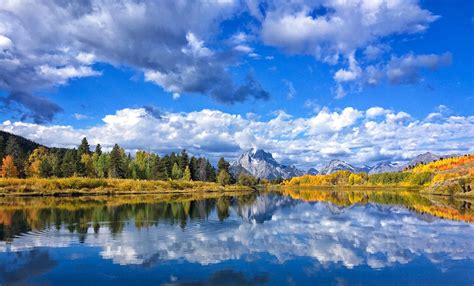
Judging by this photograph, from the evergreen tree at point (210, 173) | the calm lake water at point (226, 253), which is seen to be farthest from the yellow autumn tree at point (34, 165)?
the calm lake water at point (226, 253)

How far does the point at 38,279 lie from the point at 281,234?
64.8 ft

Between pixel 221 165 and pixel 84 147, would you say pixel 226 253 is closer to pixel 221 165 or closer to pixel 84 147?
pixel 84 147

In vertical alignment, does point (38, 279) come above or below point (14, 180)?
below

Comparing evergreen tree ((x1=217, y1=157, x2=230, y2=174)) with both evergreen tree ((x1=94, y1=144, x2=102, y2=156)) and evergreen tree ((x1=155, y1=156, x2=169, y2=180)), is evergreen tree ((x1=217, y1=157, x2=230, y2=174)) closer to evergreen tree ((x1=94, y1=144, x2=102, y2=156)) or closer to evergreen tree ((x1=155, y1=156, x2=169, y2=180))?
evergreen tree ((x1=155, y1=156, x2=169, y2=180))

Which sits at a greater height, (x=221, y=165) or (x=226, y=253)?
(x=221, y=165)

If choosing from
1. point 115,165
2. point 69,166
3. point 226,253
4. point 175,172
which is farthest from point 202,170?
point 226,253

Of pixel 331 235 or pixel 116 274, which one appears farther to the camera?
pixel 331 235

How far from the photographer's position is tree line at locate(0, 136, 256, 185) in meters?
118

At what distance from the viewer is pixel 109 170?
130 metres

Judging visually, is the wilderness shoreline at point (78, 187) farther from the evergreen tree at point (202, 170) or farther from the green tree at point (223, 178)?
the evergreen tree at point (202, 170)

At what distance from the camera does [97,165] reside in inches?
5241

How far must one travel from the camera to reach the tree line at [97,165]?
11788 centimetres

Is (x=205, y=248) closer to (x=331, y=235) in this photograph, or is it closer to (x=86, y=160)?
(x=331, y=235)

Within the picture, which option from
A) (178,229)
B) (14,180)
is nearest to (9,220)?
(178,229)
